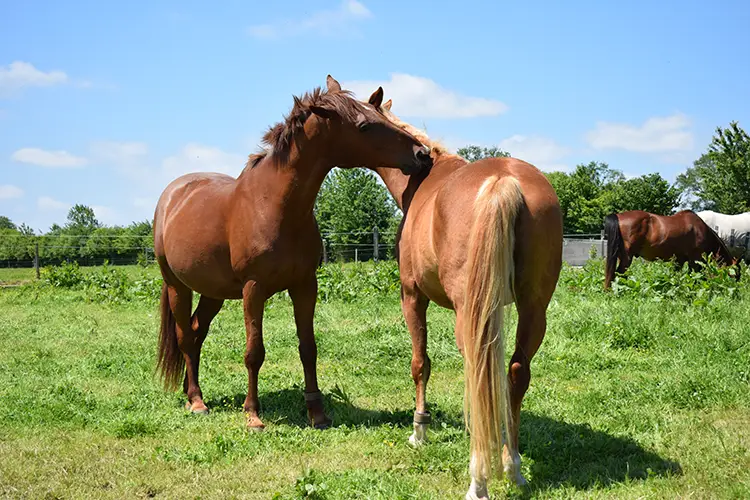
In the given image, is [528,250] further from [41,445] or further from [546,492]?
[41,445]

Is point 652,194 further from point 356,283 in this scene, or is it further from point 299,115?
point 299,115

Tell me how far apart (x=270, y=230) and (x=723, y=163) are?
29.3m

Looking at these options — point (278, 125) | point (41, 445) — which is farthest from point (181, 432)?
point (278, 125)

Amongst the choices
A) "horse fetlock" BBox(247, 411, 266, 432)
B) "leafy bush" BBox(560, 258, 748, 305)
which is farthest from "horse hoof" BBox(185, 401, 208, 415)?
"leafy bush" BBox(560, 258, 748, 305)

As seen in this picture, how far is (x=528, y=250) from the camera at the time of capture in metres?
3.26

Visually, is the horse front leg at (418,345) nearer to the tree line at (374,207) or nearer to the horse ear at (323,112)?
the horse ear at (323,112)

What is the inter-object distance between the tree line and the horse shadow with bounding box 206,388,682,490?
402 inches

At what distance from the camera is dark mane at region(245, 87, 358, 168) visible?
14.4 feet

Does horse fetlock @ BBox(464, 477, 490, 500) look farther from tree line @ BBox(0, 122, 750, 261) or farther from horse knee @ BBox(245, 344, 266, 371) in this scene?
tree line @ BBox(0, 122, 750, 261)

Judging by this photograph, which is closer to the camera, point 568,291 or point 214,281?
point 214,281

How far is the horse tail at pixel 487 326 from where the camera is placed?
3055 millimetres

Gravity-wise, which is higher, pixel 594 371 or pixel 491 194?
pixel 491 194

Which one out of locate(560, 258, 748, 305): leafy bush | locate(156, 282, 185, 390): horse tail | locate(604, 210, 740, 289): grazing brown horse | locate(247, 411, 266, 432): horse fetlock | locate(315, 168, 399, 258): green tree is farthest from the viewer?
locate(315, 168, 399, 258): green tree

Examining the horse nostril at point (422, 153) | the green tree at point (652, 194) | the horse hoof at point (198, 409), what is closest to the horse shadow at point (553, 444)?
the horse hoof at point (198, 409)
